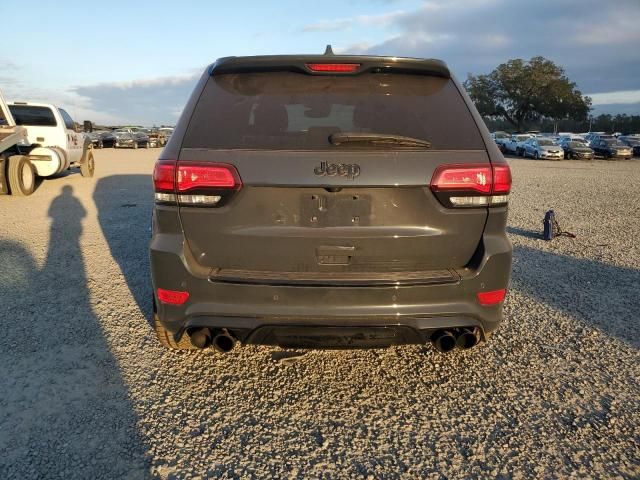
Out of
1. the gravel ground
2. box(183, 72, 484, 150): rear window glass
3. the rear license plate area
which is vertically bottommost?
the gravel ground

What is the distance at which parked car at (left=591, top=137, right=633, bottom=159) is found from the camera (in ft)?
103

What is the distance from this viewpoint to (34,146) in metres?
11.8

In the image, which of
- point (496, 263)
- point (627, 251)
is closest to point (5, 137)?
point (496, 263)

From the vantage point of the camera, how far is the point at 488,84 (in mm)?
69938

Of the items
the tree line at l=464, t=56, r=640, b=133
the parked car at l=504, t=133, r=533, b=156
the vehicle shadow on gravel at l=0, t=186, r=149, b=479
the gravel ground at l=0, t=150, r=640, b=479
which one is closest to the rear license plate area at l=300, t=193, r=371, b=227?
the gravel ground at l=0, t=150, r=640, b=479

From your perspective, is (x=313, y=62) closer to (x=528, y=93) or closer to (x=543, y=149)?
(x=543, y=149)

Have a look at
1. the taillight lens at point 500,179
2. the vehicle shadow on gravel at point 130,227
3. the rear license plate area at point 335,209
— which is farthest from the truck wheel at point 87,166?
the taillight lens at point 500,179

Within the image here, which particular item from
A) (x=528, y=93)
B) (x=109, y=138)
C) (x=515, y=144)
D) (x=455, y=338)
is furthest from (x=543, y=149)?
(x=528, y=93)

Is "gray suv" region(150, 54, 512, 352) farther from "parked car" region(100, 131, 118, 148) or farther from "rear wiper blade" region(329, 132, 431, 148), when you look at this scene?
"parked car" region(100, 131, 118, 148)

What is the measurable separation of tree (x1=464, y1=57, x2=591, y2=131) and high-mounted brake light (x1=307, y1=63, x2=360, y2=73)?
68.0m

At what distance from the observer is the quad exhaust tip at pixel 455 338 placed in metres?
2.55

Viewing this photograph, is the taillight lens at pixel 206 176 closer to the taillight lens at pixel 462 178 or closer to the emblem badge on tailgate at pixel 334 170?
the emblem badge on tailgate at pixel 334 170

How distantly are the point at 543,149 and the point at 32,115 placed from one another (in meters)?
28.6

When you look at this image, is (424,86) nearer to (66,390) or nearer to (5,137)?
(66,390)
